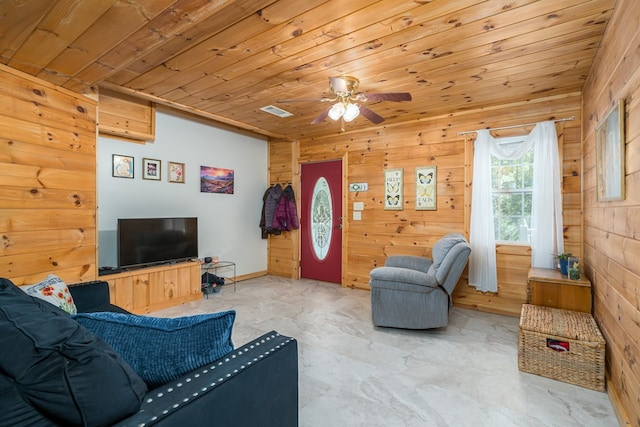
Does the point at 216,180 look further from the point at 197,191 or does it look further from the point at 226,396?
the point at 226,396

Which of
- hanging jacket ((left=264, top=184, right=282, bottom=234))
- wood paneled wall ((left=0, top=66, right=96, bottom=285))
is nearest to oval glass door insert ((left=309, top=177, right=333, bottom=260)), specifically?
hanging jacket ((left=264, top=184, right=282, bottom=234))

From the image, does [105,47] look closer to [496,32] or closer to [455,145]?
[496,32]

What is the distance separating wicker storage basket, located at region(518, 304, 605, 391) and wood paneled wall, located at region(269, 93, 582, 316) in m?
1.20

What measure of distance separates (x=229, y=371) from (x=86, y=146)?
2836 millimetres

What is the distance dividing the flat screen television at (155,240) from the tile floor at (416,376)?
0.64 meters

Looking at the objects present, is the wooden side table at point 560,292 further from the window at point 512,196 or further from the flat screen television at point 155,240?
the flat screen television at point 155,240

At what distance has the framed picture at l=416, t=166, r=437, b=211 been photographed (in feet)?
13.1

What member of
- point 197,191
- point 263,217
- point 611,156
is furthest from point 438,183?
point 197,191

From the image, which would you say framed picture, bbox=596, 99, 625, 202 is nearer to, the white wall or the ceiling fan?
the ceiling fan

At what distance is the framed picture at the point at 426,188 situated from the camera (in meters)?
3.98

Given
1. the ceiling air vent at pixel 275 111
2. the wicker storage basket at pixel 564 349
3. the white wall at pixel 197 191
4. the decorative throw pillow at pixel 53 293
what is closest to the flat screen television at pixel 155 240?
the white wall at pixel 197 191

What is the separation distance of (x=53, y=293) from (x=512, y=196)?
161 inches

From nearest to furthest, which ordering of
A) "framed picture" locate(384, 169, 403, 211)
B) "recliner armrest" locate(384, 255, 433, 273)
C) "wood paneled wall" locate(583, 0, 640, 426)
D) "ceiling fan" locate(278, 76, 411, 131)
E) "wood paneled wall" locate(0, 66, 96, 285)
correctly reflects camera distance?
"wood paneled wall" locate(583, 0, 640, 426) < "wood paneled wall" locate(0, 66, 96, 285) < "ceiling fan" locate(278, 76, 411, 131) < "recliner armrest" locate(384, 255, 433, 273) < "framed picture" locate(384, 169, 403, 211)

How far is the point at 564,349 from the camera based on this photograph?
7.04 feet
